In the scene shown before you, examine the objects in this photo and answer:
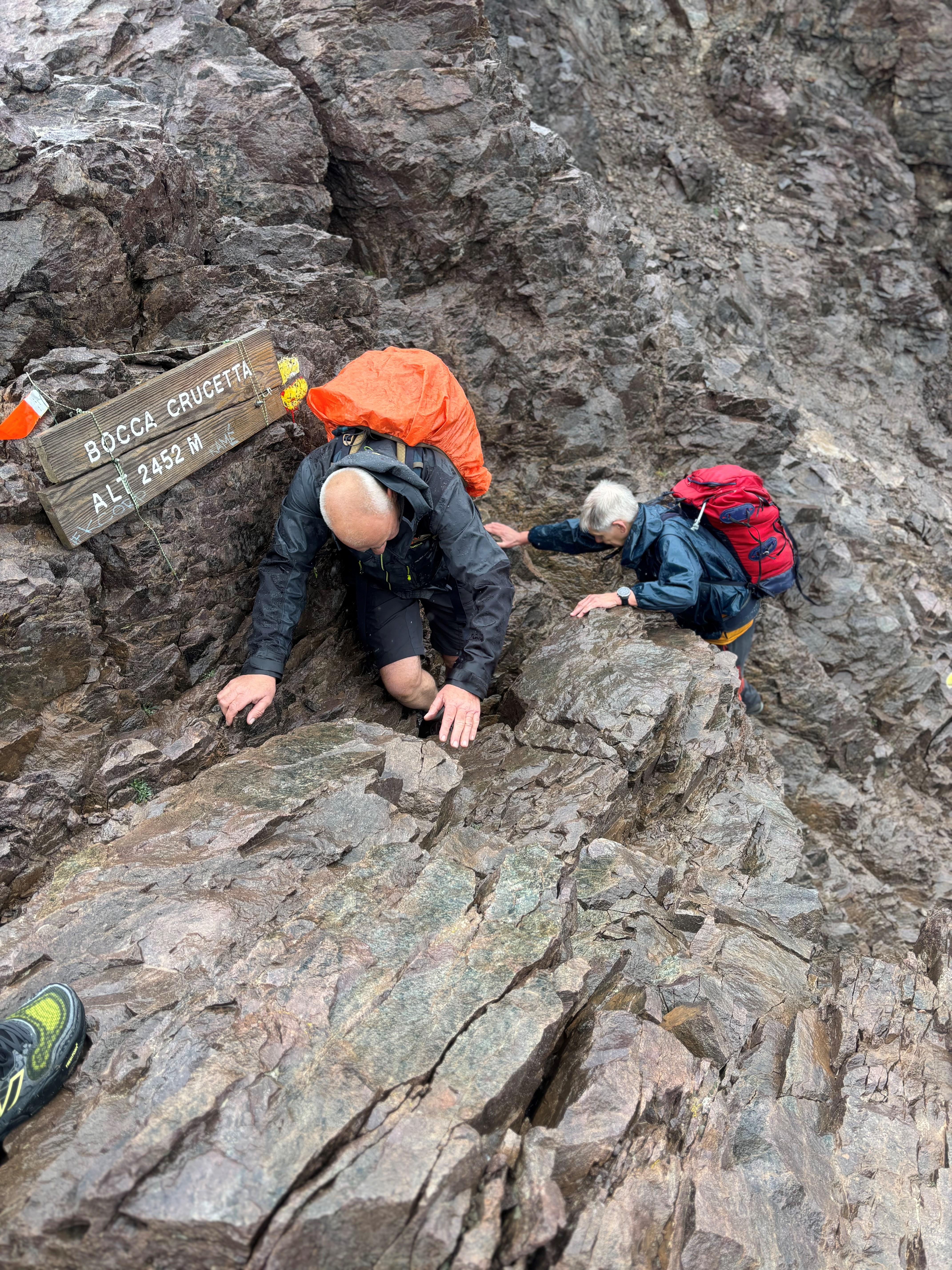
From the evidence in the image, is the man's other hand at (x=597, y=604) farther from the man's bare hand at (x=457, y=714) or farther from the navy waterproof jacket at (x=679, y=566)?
the man's bare hand at (x=457, y=714)

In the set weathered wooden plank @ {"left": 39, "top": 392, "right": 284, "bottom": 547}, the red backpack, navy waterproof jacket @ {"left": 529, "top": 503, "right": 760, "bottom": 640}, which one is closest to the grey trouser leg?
navy waterproof jacket @ {"left": 529, "top": 503, "right": 760, "bottom": 640}

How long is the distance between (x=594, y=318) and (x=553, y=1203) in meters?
8.48

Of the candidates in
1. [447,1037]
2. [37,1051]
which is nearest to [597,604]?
[447,1037]

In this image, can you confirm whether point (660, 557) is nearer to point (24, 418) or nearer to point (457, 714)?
point (457, 714)

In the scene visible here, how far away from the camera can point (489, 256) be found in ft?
30.3

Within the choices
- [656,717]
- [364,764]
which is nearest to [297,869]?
[364,764]

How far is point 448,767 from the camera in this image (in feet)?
19.3

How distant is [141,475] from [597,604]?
394 cm

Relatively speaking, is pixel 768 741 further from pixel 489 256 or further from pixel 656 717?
pixel 489 256

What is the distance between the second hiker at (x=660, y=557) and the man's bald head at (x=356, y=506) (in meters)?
2.42

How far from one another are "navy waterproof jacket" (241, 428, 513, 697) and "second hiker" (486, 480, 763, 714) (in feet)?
5.33

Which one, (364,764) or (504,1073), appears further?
(364,764)

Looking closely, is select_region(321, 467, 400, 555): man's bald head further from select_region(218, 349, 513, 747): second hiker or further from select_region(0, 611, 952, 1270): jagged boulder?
select_region(0, 611, 952, 1270): jagged boulder

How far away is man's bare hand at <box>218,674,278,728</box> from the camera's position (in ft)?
19.9
